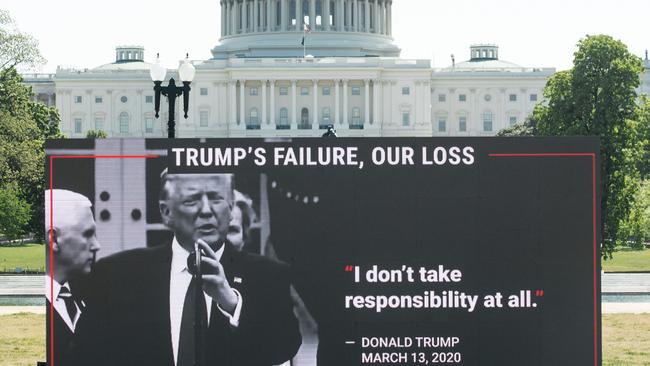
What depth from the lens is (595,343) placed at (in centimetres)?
1259

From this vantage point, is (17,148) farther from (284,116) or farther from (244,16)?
(244,16)

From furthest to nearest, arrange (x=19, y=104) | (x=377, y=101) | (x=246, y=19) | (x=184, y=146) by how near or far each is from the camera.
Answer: (x=246, y=19) → (x=377, y=101) → (x=19, y=104) → (x=184, y=146)

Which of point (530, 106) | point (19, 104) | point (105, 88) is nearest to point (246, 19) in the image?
point (105, 88)

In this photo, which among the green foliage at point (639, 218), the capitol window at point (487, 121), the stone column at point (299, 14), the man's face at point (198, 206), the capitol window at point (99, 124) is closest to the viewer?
the man's face at point (198, 206)

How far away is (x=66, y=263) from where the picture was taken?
1244 cm

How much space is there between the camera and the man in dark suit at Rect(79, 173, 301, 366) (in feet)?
40.6

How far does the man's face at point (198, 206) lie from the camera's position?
1226 cm

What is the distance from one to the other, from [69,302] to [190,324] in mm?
1174

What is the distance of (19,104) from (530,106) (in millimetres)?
90159

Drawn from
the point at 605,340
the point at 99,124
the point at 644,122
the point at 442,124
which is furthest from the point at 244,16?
the point at 605,340

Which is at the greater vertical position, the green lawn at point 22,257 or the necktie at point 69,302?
the necktie at point 69,302

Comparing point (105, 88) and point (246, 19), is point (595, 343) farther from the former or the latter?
Answer: point (246, 19)

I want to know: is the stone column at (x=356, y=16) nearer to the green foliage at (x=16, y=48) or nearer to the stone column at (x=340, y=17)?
the stone column at (x=340, y=17)

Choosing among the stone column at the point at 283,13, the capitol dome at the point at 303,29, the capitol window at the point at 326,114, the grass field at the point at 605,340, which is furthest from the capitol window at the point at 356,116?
the grass field at the point at 605,340
